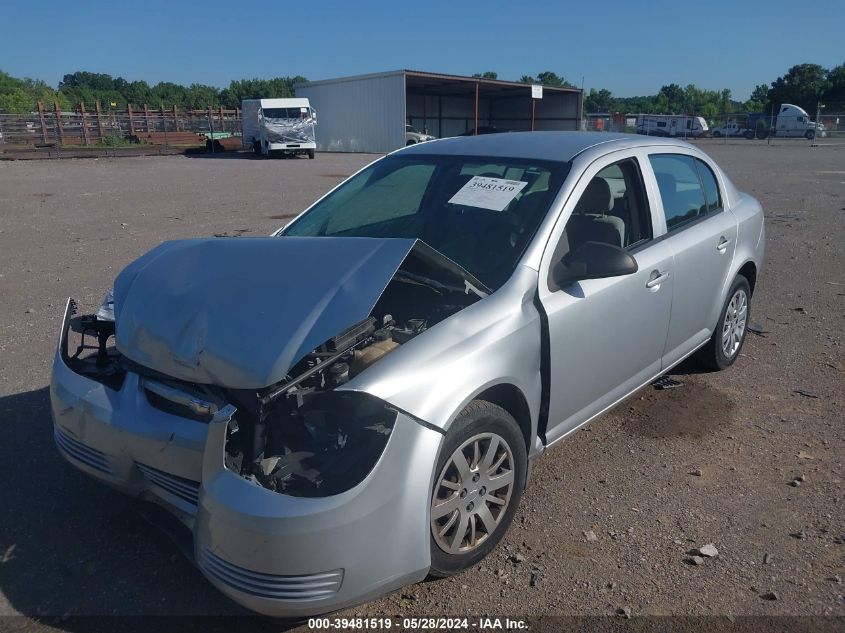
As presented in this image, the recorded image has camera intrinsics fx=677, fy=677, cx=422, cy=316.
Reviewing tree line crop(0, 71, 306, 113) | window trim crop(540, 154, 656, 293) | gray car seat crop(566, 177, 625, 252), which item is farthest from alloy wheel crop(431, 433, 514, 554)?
tree line crop(0, 71, 306, 113)

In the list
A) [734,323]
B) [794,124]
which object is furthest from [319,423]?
[794,124]

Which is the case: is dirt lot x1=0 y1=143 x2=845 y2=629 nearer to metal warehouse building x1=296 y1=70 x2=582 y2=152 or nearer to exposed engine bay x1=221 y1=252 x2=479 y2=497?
exposed engine bay x1=221 y1=252 x2=479 y2=497

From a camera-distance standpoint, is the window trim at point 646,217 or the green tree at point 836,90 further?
the green tree at point 836,90

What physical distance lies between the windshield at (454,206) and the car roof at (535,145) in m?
0.08

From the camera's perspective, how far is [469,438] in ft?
8.82

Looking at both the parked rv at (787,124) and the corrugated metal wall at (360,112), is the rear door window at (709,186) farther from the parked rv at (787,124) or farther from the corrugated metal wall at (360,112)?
the parked rv at (787,124)

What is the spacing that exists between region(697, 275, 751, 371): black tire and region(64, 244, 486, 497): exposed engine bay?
2.65 meters

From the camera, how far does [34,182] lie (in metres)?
19.7

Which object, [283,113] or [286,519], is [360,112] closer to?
[283,113]

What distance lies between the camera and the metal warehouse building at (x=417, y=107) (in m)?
40.1

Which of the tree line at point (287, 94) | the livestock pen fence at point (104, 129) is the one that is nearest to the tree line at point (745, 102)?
the tree line at point (287, 94)

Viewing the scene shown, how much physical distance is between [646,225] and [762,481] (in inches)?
60.9

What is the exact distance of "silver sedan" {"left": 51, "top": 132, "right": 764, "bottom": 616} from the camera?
2297mm

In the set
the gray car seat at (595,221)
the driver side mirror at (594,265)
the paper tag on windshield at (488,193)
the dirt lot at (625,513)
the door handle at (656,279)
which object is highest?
the paper tag on windshield at (488,193)
